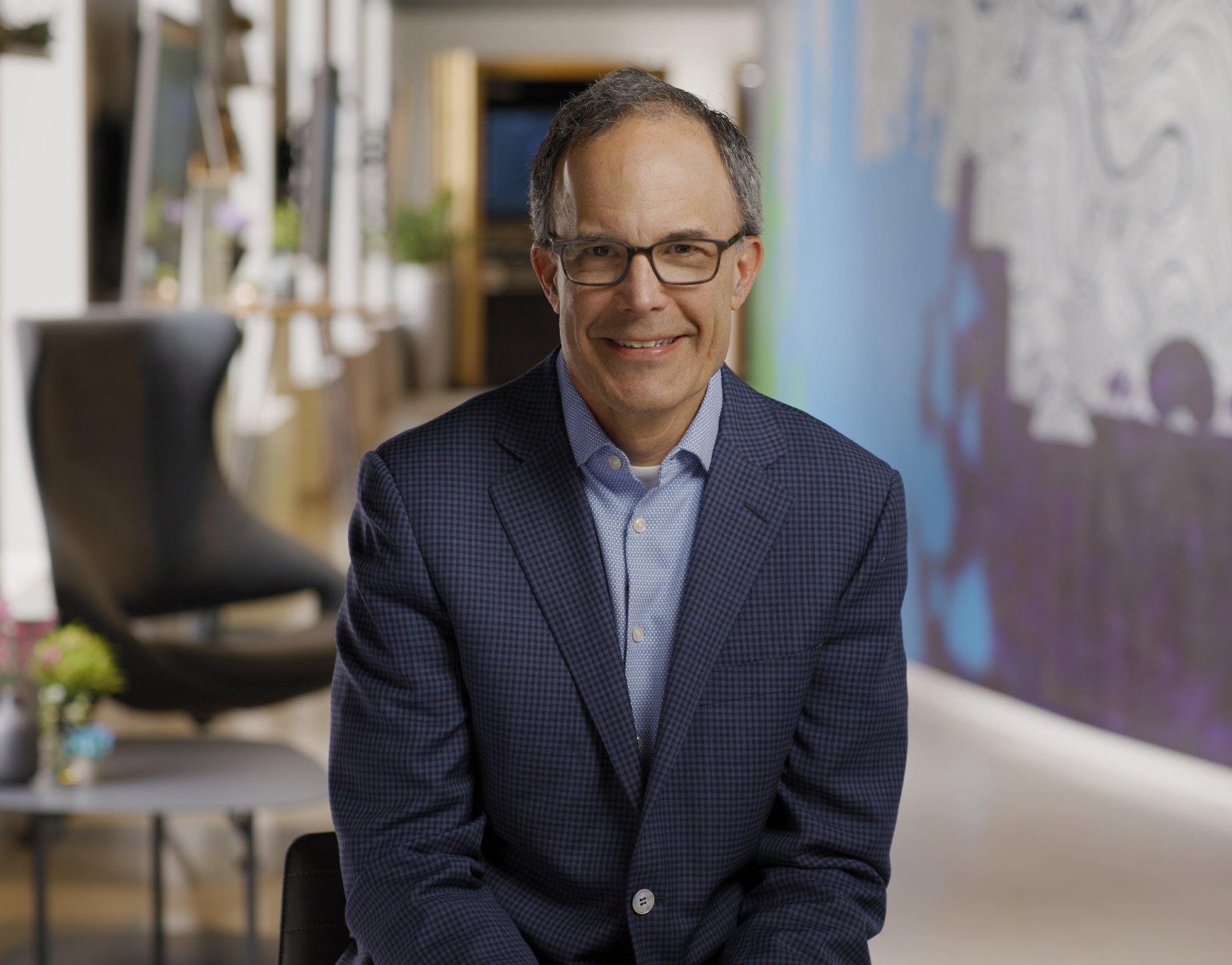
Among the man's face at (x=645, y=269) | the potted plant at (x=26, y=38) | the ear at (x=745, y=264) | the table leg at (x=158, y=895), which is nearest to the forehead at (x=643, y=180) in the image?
the man's face at (x=645, y=269)

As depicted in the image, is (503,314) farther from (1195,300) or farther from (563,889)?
(563,889)

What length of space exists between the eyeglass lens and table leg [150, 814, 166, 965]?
178 centimetres

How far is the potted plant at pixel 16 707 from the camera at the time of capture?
2613mm

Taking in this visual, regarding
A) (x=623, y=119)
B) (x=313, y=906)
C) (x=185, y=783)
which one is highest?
(x=623, y=119)

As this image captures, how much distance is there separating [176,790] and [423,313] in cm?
1067

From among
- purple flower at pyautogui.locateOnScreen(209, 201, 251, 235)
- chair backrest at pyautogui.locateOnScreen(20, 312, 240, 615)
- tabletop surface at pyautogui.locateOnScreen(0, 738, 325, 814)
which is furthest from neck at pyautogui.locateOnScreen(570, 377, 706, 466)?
purple flower at pyautogui.locateOnScreen(209, 201, 251, 235)

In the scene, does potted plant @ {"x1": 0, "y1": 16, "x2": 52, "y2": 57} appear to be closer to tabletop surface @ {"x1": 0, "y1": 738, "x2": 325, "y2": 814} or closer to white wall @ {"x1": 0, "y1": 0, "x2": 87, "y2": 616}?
white wall @ {"x1": 0, "y1": 0, "x2": 87, "y2": 616}

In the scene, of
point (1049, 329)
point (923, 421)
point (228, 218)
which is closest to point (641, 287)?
point (1049, 329)

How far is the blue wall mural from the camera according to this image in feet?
12.3

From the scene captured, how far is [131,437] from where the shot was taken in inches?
149

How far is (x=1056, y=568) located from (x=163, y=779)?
2.58m

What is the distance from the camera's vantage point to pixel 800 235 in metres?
5.53

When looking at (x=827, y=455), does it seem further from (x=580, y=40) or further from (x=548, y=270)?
(x=580, y=40)

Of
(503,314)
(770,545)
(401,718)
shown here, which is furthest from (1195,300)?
(503,314)
